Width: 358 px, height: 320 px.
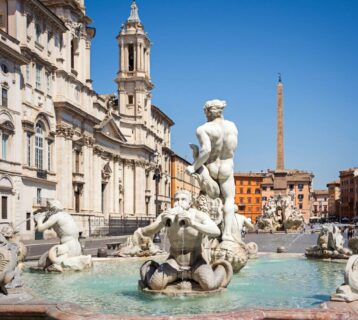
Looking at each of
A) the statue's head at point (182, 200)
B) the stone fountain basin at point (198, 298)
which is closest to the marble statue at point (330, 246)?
the stone fountain basin at point (198, 298)

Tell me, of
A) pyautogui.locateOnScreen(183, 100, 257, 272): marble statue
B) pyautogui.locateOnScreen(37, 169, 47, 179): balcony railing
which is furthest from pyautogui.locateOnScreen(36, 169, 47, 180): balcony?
pyautogui.locateOnScreen(183, 100, 257, 272): marble statue

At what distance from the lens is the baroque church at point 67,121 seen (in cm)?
3278

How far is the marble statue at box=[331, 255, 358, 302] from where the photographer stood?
19.4 feet

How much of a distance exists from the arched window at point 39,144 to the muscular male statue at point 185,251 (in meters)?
31.0

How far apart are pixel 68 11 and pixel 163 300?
40.1m

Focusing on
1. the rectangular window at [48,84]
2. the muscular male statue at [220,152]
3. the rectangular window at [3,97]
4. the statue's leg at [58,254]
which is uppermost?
the rectangular window at [48,84]

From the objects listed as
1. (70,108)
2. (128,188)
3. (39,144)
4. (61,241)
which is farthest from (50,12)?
(61,241)

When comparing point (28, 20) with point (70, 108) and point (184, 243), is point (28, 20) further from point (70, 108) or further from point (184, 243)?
point (184, 243)

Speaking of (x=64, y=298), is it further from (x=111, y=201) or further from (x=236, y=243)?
(x=111, y=201)

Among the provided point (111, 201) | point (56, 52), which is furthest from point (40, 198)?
point (111, 201)

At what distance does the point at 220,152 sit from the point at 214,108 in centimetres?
76

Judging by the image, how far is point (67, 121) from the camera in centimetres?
4178

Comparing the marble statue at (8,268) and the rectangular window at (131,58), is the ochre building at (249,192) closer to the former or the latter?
the rectangular window at (131,58)

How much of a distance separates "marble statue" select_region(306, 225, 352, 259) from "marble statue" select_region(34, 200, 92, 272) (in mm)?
5396
